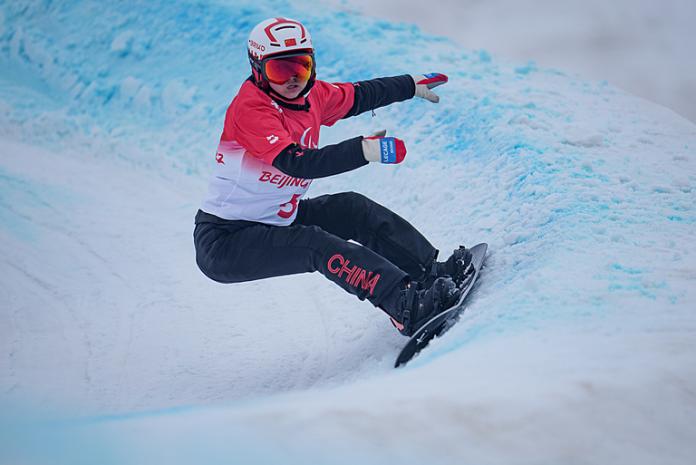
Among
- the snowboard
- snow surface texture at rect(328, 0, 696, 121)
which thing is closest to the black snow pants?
the snowboard

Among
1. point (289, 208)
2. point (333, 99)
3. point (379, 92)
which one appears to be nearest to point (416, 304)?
point (289, 208)

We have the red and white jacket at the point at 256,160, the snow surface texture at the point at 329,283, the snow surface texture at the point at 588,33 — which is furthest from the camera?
the snow surface texture at the point at 588,33

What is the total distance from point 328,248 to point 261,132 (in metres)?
0.48

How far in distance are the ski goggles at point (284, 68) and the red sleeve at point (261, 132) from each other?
0.39ft

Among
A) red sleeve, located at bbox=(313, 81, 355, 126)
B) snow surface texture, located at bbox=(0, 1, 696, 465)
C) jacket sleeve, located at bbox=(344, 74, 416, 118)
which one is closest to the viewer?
snow surface texture, located at bbox=(0, 1, 696, 465)

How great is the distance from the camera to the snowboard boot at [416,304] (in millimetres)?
2525

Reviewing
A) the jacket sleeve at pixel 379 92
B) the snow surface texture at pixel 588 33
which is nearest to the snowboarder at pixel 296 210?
the jacket sleeve at pixel 379 92

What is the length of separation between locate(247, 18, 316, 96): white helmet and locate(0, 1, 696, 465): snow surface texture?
1.11m

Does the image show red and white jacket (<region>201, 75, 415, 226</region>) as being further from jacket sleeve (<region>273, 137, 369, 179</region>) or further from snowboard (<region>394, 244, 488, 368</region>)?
snowboard (<region>394, 244, 488, 368</region>)

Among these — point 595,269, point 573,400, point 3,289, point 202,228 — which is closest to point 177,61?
point 3,289

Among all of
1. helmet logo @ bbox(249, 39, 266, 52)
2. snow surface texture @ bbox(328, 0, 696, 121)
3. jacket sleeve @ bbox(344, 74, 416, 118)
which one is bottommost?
helmet logo @ bbox(249, 39, 266, 52)

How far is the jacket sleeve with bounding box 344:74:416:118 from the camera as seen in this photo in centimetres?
326

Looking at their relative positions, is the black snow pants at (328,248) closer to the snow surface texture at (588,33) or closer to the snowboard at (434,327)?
the snowboard at (434,327)

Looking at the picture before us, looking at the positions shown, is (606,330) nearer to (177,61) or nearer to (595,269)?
(595,269)
